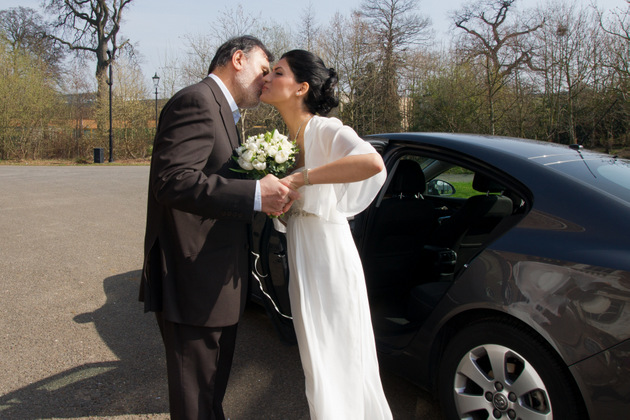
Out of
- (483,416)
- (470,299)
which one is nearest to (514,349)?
(470,299)

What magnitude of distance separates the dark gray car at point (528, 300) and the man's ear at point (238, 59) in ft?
2.94

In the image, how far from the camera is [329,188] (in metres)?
2.13

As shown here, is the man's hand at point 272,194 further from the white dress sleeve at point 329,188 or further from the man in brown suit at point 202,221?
the white dress sleeve at point 329,188

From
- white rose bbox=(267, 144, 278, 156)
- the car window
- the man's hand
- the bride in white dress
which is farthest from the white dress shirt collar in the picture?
the car window

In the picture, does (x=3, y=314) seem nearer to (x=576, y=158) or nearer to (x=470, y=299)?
(x=470, y=299)

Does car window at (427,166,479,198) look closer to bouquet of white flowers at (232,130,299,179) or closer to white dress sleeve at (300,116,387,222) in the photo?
white dress sleeve at (300,116,387,222)

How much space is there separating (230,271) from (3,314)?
10.8ft

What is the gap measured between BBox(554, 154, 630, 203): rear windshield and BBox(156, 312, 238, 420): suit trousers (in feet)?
6.02

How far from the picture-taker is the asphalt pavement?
2803mm

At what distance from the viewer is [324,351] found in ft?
7.18

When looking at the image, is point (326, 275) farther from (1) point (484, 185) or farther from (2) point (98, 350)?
(2) point (98, 350)

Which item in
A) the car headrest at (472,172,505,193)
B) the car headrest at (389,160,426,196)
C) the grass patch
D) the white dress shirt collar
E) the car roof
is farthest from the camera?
the grass patch

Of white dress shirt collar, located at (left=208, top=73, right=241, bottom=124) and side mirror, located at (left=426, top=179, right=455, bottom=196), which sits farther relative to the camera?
side mirror, located at (left=426, top=179, right=455, bottom=196)

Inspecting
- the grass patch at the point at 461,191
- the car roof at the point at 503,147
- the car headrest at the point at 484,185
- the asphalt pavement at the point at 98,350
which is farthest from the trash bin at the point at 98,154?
the car roof at the point at 503,147
